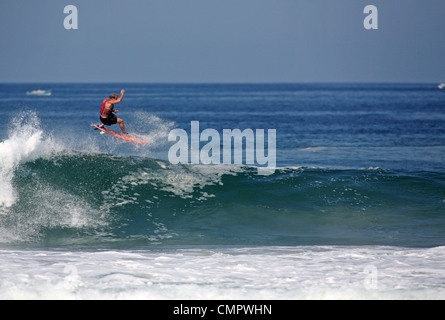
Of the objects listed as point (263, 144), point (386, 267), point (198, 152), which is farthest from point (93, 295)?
point (263, 144)

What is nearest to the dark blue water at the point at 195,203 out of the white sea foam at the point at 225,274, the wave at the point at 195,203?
the wave at the point at 195,203

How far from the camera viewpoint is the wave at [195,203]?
12.1 m

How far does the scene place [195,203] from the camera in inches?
596

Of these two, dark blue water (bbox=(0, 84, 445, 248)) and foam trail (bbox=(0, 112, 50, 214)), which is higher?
foam trail (bbox=(0, 112, 50, 214))

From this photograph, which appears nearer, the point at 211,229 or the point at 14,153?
the point at 211,229

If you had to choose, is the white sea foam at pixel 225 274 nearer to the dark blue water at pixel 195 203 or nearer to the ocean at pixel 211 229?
the ocean at pixel 211 229

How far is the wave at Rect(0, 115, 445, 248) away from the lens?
12148mm

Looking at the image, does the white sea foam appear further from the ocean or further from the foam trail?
the foam trail

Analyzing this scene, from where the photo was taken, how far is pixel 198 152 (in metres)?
25.7

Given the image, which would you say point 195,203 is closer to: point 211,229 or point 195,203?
point 195,203

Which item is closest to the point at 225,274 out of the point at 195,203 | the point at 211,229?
the point at 211,229

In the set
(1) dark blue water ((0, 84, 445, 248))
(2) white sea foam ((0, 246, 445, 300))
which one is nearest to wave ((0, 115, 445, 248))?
(1) dark blue water ((0, 84, 445, 248))
